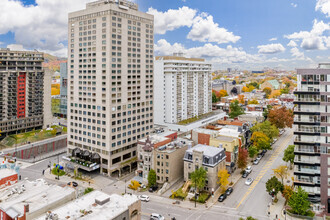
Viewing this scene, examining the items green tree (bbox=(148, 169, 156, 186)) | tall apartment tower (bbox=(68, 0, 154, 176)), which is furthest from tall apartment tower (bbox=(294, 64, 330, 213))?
tall apartment tower (bbox=(68, 0, 154, 176))

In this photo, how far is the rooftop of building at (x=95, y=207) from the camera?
3653cm

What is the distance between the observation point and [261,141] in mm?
89688

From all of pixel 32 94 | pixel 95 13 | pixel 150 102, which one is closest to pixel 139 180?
pixel 150 102

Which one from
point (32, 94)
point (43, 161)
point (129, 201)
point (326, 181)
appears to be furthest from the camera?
point (32, 94)

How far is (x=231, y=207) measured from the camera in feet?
188

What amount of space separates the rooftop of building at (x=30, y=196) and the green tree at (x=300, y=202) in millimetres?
41868

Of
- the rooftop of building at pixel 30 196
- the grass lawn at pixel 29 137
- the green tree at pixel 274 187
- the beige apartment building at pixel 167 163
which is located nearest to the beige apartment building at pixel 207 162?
the beige apartment building at pixel 167 163

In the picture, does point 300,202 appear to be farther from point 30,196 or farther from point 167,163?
point 30,196

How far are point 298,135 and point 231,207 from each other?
21476mm

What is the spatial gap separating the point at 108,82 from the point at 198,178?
3588 centimetres

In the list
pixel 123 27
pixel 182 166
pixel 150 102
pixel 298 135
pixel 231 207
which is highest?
pixel 123 27

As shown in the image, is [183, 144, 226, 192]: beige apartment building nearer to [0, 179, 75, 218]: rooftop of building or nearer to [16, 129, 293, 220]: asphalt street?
[16, 129, 293, 220]: asphalt street

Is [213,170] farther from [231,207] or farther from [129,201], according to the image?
[129,201]

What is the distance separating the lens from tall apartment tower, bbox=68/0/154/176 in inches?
2913
